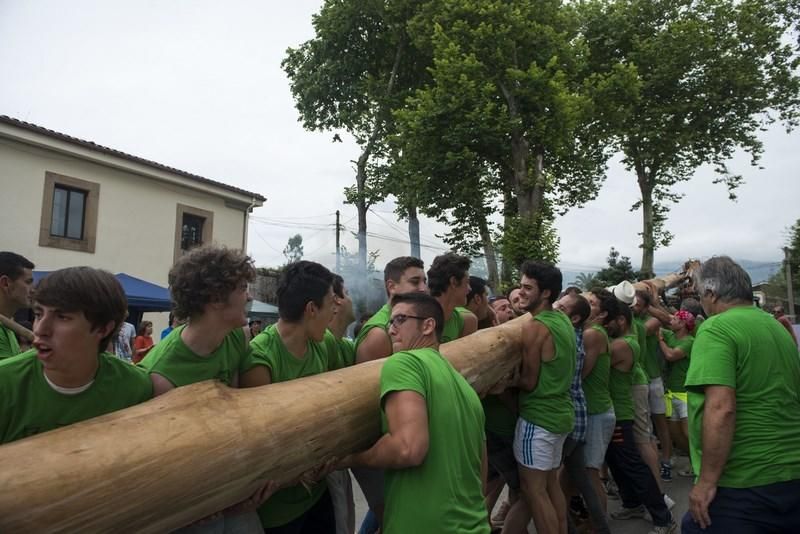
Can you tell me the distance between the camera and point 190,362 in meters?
2.32

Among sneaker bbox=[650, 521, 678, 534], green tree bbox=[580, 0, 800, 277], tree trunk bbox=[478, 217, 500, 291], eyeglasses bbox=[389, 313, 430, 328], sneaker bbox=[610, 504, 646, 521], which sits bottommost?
sneaker bbox=[610, 504, 646, 521]

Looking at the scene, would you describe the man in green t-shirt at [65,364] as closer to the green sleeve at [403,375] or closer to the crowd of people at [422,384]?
the crowd of people at [422,384]

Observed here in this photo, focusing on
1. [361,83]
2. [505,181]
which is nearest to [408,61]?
[361,83]

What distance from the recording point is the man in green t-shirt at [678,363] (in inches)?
267

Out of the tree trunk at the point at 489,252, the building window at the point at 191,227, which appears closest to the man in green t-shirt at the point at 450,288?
the tree trunk at the point at 489,252

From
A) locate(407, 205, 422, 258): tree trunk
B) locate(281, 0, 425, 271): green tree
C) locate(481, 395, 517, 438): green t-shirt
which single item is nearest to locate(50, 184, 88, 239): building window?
locate(281, 0, 425, 271): green tree

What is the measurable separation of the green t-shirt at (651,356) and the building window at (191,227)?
47.6 ft

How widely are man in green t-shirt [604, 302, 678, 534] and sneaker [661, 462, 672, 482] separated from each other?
1.29 meters

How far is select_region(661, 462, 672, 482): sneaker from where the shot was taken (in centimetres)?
637

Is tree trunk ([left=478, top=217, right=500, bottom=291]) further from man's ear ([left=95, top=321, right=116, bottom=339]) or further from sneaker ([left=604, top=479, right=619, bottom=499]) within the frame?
man's ear ([left=95, top=321, right=116, bottom=339])

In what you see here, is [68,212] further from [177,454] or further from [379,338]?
[177,454]

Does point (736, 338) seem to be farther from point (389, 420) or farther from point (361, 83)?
point (361, 83)

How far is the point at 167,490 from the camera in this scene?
1598 millimetres

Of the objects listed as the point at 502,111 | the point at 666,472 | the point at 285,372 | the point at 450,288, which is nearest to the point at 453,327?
the point at 450,288
